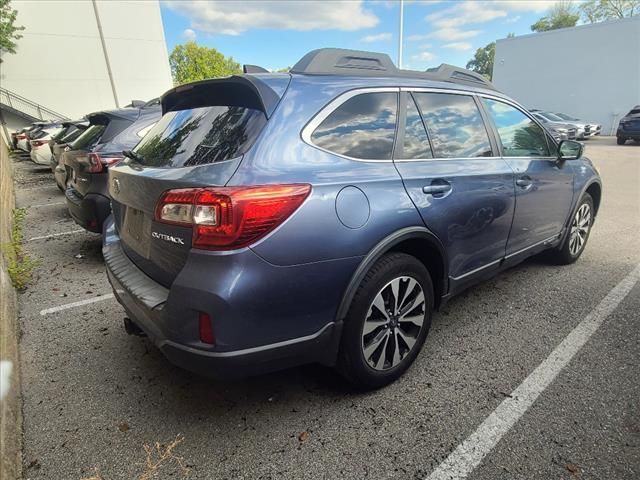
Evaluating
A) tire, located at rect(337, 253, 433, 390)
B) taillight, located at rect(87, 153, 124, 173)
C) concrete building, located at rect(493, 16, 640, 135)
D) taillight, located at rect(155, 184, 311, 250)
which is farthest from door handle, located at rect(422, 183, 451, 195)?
concrete building, located at rect(493, 16, 640, 135)

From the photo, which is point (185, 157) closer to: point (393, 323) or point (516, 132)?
point (393, 323)

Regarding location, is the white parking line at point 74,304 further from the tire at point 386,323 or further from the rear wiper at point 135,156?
the tire at point 386,323

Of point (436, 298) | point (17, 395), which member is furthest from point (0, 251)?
point (436, 298)

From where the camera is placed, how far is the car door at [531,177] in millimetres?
3213

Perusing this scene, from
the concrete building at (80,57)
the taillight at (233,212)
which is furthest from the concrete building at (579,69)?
the taillight at (233,212)

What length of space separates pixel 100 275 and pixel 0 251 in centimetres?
89

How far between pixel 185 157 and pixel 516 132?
2.76 meters

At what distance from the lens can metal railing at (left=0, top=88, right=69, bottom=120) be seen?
2222 cm

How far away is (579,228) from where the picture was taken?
4.28m

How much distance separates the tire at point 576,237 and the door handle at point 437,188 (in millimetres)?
2293

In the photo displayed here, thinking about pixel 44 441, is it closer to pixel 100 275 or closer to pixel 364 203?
pixel 364 203

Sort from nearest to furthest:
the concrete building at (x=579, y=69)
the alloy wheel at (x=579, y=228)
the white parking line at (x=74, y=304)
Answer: the white parking line at (x=74, y=304) → the alloy wheel at (x=579, y=228) → the concrete building at (x=579, y=69)

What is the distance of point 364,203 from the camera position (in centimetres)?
206

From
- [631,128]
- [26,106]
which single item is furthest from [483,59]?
[26,106]
